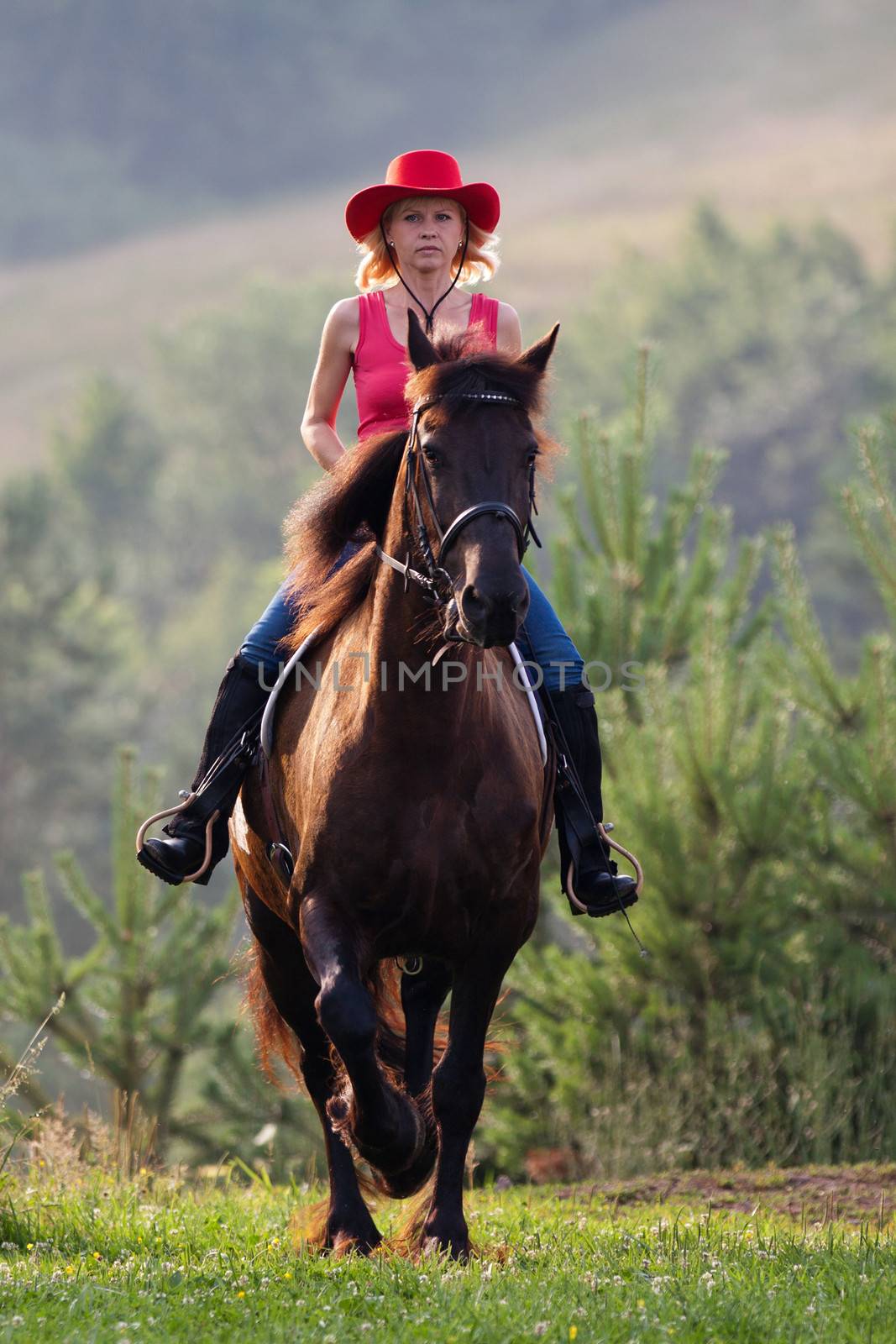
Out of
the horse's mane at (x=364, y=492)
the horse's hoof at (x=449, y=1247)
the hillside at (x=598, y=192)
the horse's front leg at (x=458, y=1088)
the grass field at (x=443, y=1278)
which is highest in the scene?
the hillside at (x=598, y=192)

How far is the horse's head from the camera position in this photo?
13.8 feet

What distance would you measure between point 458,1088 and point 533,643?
5.30 ft

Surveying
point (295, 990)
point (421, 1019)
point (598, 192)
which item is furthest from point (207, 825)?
point (598, 192)

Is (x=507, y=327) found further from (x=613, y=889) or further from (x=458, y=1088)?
(x=458, y=1088)

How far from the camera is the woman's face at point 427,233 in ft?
19.4

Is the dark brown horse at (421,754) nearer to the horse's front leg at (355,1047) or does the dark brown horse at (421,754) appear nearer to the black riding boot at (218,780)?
the horse's front leg at (355,1047)

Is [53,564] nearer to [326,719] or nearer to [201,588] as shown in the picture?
[201,588]

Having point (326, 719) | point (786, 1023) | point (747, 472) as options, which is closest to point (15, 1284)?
point (326, 719)

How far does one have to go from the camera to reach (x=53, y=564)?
44.2 meters

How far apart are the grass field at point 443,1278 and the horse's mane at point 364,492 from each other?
2110 millimetres

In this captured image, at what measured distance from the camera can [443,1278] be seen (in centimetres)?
459

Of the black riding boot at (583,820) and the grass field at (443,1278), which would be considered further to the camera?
the black riding boot at (583,820)

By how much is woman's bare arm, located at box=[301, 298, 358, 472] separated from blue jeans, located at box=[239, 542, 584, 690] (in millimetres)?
536

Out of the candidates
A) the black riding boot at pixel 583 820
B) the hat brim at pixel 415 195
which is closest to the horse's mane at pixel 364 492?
the black riding boot at pixel 583 820
